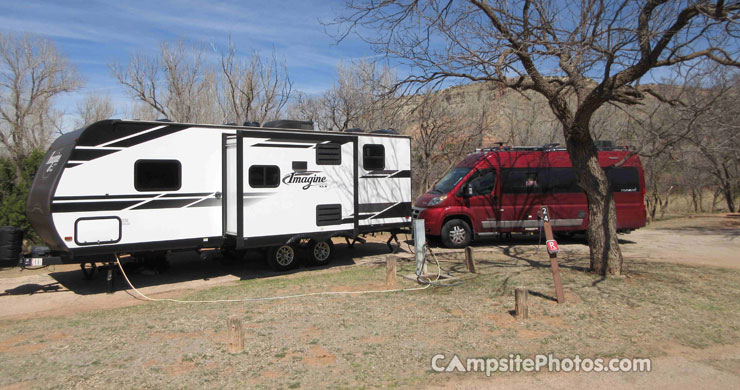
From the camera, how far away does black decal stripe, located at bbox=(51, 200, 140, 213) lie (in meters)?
7.68

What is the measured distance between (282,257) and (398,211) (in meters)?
2.86

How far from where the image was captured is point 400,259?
1124 cm

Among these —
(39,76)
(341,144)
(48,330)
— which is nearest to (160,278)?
(48,330)

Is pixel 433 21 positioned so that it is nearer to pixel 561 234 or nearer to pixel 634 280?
pixel 634 280

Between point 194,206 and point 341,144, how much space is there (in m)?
3.20

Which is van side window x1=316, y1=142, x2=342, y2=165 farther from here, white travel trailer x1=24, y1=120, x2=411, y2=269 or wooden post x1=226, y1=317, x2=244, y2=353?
wooden post x1=226, y1=317, x2=244, y2=353

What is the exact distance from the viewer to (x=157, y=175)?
8617mm

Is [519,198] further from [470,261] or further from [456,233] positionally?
[470,261]

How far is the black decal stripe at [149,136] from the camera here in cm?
828

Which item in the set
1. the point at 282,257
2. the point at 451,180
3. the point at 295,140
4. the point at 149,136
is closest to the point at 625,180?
the point at 451,180

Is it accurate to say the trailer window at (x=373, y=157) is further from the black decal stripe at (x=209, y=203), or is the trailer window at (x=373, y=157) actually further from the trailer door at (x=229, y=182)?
the black decal stripe at (x=209, y=203)

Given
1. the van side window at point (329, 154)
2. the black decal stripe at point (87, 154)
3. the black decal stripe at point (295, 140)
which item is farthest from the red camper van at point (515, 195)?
the black decal stripe at point (87, 154)

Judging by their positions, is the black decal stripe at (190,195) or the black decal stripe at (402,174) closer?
the black decal stripe at (190,195)

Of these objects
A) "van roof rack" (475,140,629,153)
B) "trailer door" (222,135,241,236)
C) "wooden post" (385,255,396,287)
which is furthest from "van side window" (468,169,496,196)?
"trailer door" (222,135,241,236)
